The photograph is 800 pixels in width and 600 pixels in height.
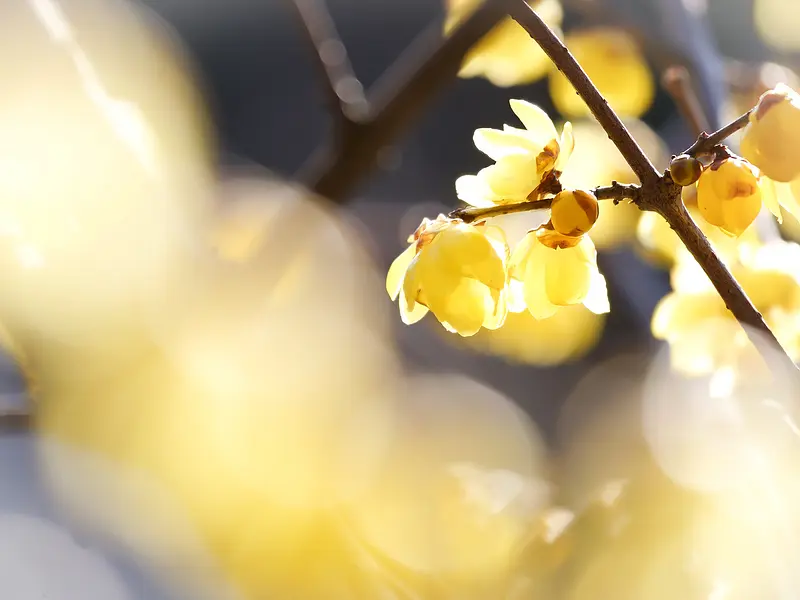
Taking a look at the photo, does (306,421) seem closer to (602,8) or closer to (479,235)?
(479,235)

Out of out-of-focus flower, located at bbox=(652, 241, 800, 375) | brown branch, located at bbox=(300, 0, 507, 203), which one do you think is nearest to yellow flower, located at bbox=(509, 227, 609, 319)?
out-of-focus flower, located at bbox=(652, 241, 800, 375)

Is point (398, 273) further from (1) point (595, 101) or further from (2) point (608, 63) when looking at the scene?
(2) point (608, 63)

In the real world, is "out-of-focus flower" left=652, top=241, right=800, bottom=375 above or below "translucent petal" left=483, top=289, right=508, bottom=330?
below

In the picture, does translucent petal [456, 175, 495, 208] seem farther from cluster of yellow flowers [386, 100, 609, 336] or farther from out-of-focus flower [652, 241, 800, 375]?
out-of-focus flower [652, 241, 800, 375]

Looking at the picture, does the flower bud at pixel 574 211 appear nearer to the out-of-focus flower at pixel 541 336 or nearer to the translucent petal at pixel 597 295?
the translucent petal at pixel 597 295

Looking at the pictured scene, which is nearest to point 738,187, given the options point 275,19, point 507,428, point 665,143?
point 665,143

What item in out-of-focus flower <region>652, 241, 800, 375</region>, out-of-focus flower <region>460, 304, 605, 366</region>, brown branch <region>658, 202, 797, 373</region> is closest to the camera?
brown branch <region>658, 202, 797, 373</region>
